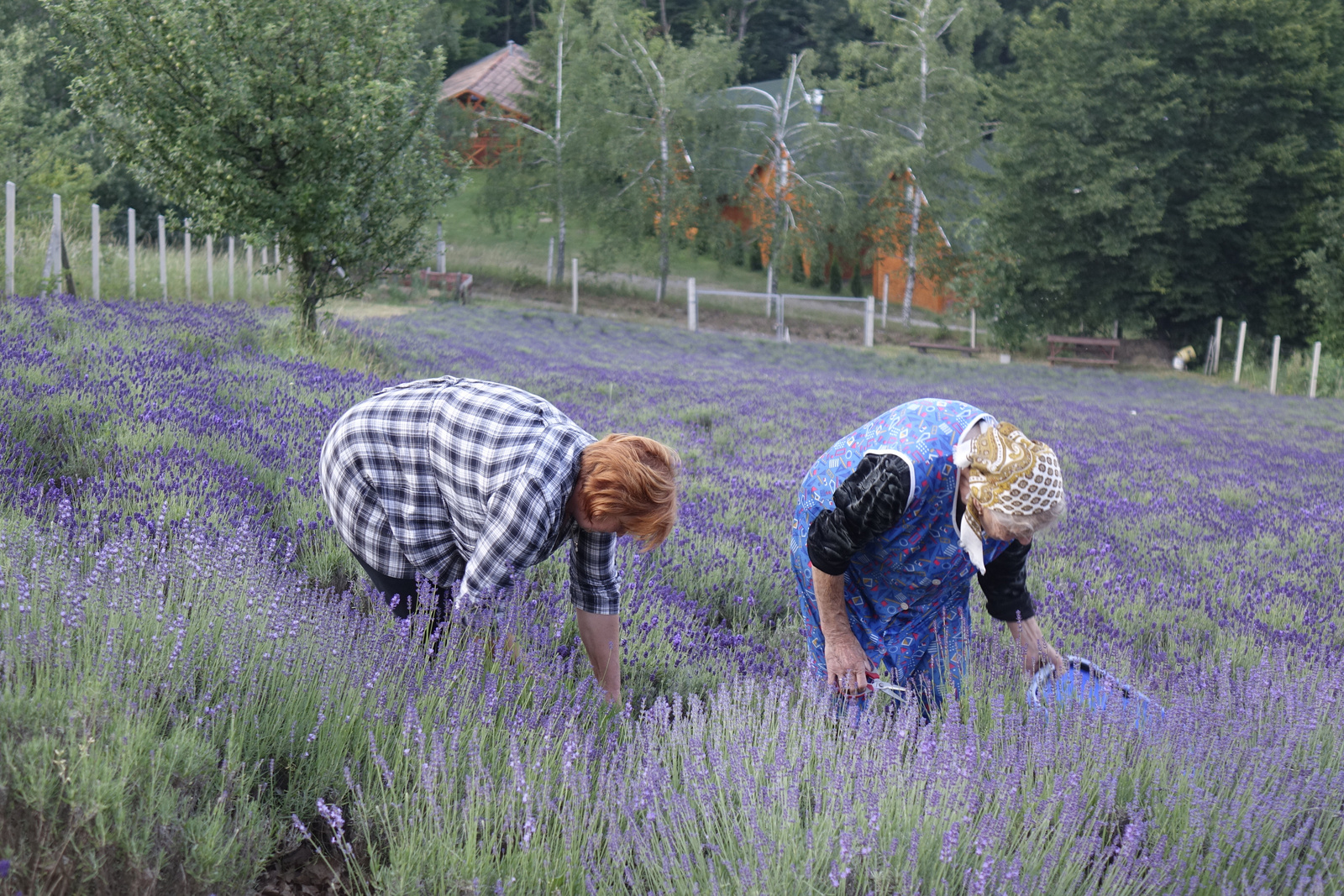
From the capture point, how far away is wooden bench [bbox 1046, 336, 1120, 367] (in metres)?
25.9

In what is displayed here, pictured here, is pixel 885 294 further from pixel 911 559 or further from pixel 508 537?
pixel 508 537

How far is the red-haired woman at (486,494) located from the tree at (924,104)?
30.3 metres

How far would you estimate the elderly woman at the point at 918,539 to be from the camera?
2340 millimetres

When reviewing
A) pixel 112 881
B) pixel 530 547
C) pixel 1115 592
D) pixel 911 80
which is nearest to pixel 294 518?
pixel 530 547

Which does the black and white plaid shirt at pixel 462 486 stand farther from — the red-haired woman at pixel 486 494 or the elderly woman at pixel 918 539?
the elderly woman at pixel 918 539

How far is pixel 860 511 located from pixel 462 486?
105 cm

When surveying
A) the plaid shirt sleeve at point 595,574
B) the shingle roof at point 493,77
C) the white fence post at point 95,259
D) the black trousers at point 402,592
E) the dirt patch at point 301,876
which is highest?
the shingle roof at point 493,77

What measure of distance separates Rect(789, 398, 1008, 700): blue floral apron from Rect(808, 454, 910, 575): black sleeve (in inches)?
1.8

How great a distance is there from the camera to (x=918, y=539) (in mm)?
2773

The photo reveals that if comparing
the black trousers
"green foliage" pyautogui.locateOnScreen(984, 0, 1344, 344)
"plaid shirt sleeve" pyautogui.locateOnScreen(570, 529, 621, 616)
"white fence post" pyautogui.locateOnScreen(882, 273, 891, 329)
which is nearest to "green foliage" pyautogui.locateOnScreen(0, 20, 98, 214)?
the black trousers

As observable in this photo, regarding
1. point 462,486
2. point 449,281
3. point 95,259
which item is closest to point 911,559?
point 462,486

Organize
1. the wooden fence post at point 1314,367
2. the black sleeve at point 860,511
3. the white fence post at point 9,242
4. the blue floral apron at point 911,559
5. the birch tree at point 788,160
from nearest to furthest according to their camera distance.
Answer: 1. the black sleeve at point 860,511
2. the blue floral apron at point 911,559
3. the white fence post at point 9,242
4. the wooden fence post at point 1314,367
5. the birch tree at point 788,160

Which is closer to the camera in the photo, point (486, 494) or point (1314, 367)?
point (486, 494)

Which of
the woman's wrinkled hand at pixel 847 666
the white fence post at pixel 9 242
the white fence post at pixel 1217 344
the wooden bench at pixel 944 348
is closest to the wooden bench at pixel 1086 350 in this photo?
the wooden bench at pixel 944 348
